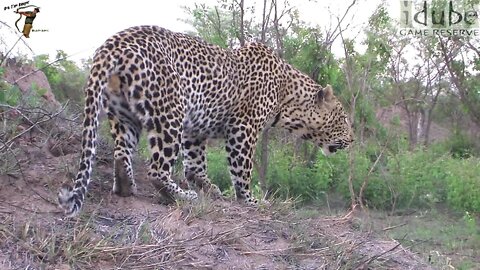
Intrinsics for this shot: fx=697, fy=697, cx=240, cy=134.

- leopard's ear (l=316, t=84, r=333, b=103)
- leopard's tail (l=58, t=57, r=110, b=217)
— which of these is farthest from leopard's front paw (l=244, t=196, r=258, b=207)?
leopard's tail (l=58, t=57, r=110, b=217)

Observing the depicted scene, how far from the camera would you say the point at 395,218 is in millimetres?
11750

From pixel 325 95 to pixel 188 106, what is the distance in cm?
194

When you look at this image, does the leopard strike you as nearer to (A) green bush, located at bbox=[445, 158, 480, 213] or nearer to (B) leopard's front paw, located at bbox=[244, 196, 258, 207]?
(B) leopard's front paw, located at bbox=[244, 196, 258, 207]

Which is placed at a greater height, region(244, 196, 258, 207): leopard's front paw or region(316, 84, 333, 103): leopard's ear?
region(316, 84, 333, 103): leopard's ear

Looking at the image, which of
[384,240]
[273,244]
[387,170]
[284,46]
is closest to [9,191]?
[273,244]

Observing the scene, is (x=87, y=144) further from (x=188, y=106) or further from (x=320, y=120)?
(x=320, y=120)

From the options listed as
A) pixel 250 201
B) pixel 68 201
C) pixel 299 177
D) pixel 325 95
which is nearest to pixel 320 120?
pixel 325 95

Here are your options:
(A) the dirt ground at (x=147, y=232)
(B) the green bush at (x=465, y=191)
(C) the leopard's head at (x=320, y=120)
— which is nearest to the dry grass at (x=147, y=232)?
(A) the dirt ground at (x=147, y=232)

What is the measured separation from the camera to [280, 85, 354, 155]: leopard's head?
7293mm

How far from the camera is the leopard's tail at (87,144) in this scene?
191 inches

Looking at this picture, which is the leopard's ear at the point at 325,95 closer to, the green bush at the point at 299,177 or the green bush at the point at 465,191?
the green bush at the point at 299,177

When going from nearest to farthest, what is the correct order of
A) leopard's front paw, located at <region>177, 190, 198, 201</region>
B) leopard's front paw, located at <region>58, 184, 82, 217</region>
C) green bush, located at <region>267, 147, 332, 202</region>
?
leopard's front paw, located at <region>58, 184, 82, 217</region>, leopard's front paw, located at <region>177, 190, 198, 201</region>, green bush, located at <region>267, 147, 332, 202</region>

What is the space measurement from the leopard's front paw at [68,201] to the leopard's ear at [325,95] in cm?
330

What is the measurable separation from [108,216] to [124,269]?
1.01m
